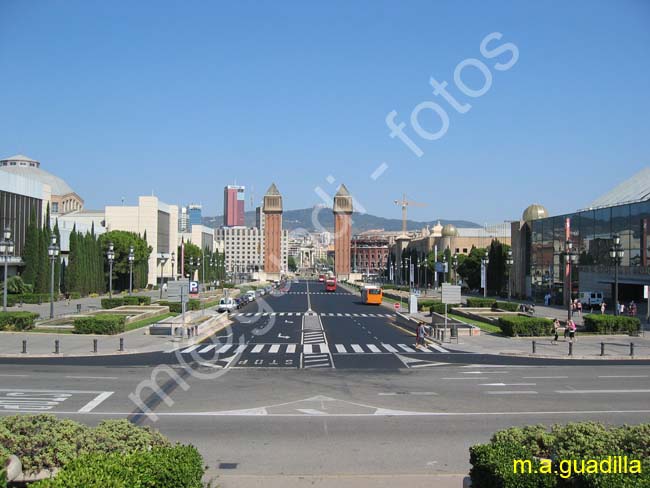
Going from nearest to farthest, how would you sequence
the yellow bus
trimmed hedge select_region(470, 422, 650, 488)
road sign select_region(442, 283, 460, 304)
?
trimmed hedge select_region(470, 422, 650, 488) < road sign select_region(442, 283, 460, 304) < the yellow bus

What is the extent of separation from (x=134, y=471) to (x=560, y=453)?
251 inches

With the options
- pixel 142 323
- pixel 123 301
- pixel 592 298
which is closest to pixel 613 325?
pixel 592 298

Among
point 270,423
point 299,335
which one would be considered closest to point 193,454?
point 270,423

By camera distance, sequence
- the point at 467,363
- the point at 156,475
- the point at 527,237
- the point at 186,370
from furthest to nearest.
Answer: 1. the point at 527,237
2. the point at 467,363
3. the point at 186,370
4. the point at 156,475

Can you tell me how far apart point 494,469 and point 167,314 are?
51.8 meters

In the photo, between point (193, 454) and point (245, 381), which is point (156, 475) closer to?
point (193, 454)

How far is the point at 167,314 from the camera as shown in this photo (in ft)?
191

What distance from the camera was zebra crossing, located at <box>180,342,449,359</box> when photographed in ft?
112

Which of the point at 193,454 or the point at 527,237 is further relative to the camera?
the point at 527,237

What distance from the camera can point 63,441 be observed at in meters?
10.7

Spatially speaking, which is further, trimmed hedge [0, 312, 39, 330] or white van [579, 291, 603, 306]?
white van [579, 291, 603, 306]

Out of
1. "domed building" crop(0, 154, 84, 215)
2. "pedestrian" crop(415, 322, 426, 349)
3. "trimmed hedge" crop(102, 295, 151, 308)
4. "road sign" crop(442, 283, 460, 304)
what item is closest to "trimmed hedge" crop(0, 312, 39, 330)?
"trimmed hedge" crop(102, 295, 151, 308)

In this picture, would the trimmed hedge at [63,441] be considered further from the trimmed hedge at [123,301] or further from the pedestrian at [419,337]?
the trimmed hedge at [123,301]

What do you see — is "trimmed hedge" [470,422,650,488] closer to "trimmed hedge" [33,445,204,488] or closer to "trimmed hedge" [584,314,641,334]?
"trimmed hedge" [33,445,204,488]
